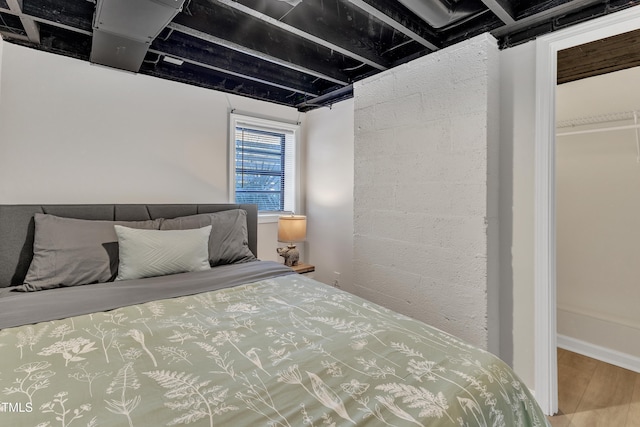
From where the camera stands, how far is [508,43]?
6.09 feet

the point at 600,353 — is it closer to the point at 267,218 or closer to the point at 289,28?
the point at 267,218

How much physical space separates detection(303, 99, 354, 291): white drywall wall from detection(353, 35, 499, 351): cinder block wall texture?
348 millimetres

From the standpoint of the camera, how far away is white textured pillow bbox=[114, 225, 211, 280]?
182 centimetres

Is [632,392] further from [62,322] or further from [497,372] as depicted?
[62,322]

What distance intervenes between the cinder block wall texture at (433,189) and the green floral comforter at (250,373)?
824 millimetres

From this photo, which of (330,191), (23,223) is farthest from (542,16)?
(23,223)

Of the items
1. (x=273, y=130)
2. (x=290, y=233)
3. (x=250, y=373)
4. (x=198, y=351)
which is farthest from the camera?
(x=273, y=130)

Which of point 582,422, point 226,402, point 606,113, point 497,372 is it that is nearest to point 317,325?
point 226,402

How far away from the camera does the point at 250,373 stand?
892mm

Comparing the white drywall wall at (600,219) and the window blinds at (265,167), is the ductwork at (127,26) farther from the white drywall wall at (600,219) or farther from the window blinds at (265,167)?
the white drywall wall at (600,219)

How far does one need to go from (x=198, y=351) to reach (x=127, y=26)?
179 cm

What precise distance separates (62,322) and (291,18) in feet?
6.46

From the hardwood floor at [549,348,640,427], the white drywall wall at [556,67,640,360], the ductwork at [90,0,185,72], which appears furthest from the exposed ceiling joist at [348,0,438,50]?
the hardwood floor at [549,348,640,427]

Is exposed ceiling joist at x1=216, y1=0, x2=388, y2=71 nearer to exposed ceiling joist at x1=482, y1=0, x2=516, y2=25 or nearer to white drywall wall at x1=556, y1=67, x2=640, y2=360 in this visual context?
exposed ceiling joist at x1=482, y1=0, x2=516, y2=25
